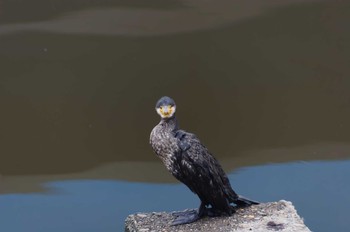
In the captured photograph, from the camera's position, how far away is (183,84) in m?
2.53

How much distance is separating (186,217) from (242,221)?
0.43 feet

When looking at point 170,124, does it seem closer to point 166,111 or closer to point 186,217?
point 166,111

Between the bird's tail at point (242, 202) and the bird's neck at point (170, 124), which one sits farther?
the bird's tail at point (242, 202)

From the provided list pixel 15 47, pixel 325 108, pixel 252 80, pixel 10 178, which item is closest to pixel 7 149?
pixel 10 178

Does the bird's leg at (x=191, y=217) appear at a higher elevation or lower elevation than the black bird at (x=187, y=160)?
lower

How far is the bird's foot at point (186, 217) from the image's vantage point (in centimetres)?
198

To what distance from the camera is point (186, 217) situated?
6.55 ft

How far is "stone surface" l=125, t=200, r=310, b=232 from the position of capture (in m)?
1.95

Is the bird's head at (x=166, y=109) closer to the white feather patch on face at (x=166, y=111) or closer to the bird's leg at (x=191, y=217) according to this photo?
the white feather patch on face at (x=166, y=111)

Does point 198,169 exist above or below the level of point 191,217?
above

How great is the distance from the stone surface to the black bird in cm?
5

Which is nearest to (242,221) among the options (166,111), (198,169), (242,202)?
(242,202)

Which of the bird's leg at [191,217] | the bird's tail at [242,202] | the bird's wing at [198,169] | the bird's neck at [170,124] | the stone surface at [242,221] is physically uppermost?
the bird's neck at [170,124]

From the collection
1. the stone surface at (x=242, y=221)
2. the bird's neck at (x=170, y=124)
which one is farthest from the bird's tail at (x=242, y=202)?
the bird's neck at (x=170, y=124)
